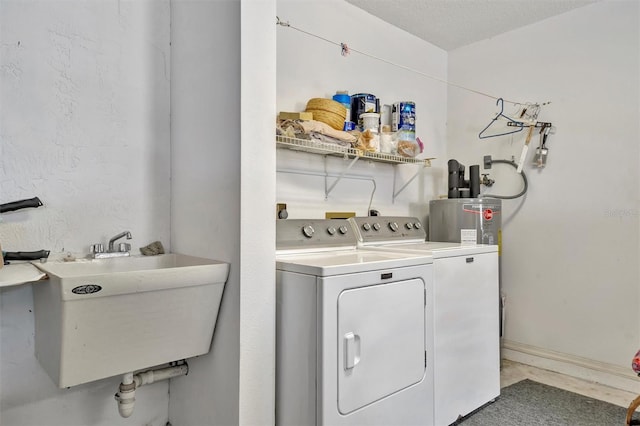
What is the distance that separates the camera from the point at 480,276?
2.23 metres

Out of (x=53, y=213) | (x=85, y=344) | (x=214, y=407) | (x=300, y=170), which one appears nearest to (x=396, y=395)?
(x=214, y=407)

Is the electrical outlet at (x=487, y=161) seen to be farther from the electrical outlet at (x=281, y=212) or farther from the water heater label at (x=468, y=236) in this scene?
the electrical outlet at (x=281, y=212)

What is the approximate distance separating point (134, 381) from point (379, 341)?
103 cm

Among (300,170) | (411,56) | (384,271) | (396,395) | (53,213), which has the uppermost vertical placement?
(411,56)

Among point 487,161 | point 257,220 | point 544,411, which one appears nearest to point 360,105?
point 487,161

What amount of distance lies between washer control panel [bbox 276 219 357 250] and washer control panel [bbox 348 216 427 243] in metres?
0.09

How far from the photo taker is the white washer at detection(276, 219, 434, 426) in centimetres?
145

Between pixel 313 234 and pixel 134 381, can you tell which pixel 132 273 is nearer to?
pixel 134 381

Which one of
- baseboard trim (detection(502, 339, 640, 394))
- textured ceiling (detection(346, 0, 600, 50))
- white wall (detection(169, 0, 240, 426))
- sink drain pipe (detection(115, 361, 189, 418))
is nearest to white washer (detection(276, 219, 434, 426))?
white wall (detection(169, 0, 240, 426))

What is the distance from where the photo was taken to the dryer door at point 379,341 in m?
1.50

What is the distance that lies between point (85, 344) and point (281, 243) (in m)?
0.90

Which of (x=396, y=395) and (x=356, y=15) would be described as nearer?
(x=396, y=395)

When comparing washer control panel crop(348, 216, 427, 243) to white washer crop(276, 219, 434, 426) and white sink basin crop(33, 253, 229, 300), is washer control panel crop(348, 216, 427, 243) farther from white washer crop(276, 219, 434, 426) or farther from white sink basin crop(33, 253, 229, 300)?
white sink basin crop(33, 253, 229, 300)

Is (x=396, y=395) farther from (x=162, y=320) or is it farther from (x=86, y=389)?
(x=86, y=389)
